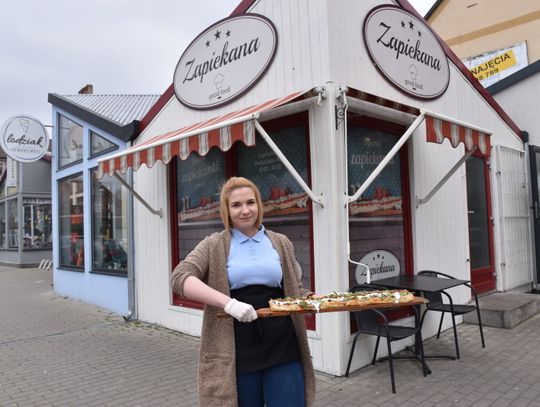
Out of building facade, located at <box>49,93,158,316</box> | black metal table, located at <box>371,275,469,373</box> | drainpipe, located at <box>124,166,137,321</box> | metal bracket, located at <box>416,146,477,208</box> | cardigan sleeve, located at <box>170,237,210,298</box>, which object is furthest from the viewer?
building facade, located at <box>49,93,158,316</box>

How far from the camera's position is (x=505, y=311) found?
5836 millimetres

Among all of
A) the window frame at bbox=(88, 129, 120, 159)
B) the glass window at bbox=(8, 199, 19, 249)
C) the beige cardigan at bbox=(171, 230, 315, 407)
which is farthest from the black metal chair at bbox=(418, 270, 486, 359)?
the glass window at bbox=(8, 199, 19, 249)

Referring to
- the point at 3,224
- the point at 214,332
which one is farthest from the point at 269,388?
the point at 3,224

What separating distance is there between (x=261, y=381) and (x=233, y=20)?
4441 mm

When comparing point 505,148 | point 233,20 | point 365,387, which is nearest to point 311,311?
point 365,387

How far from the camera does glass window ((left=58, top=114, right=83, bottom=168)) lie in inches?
356

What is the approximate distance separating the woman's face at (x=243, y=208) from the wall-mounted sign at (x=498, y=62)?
50.6ft

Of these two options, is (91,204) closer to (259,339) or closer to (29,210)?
(259,339)

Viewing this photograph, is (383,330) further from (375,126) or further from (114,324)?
(114,324)

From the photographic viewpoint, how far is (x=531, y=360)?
15.4ft

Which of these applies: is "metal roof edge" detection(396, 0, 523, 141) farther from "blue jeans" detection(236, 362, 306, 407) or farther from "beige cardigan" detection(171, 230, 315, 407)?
"blue jeans" detection(236, 362, 306, 407)

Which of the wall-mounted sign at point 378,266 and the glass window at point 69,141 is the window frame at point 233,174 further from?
the glass window at point 69,141

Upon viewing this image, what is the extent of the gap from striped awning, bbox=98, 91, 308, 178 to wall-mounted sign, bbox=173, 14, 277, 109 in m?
0.66

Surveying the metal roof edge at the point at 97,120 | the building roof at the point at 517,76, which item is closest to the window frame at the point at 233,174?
the metal roof edge at the point at 97,120
